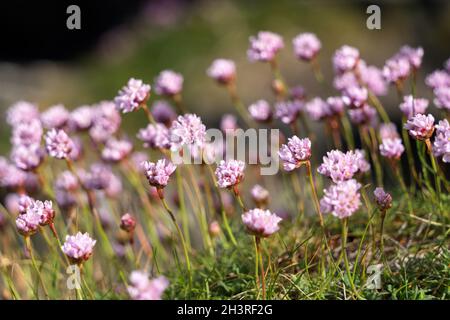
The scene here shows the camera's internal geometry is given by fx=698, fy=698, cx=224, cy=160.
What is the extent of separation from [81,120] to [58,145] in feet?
1.48

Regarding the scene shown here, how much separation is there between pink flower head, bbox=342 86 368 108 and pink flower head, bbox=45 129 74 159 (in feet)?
3.61

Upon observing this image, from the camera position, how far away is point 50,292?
9.84ft

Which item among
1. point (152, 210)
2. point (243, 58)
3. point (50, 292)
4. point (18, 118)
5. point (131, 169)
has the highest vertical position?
point (243, 58)

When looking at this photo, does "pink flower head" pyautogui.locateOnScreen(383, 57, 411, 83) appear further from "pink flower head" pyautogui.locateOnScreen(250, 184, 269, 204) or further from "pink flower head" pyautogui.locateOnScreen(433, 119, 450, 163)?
"pink flower head" pyautogui.locateOnScreen(250, 184, 269, 204)

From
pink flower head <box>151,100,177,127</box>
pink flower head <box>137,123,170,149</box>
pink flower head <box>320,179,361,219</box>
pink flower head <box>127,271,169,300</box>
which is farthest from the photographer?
pink flower head <box>151,100,177,127</box>

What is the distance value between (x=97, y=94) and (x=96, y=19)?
4807mm

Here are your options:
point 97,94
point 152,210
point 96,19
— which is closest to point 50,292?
point 152,210

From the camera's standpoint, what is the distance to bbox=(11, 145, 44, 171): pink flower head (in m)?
2.92

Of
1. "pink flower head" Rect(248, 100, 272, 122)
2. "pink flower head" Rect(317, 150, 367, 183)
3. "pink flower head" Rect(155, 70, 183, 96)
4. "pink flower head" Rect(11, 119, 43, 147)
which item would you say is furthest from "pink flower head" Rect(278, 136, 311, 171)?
"pink flower head" Rect(11, 119, 43, 147)

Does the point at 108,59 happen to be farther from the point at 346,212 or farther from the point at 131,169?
the point at 346,212

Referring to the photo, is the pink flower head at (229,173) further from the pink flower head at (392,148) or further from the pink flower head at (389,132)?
the pink flower head at (389,132)

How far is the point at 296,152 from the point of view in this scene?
221 cm

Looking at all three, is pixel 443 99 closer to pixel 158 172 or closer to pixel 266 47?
pixel 266 47
